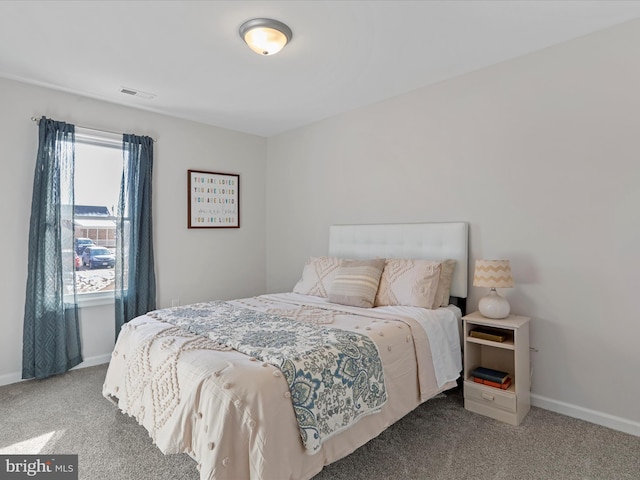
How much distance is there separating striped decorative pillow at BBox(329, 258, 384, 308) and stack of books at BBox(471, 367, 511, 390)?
0.89m

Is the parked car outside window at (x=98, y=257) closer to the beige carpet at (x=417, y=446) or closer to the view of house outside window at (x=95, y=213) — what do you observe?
the view of house outside window at (x=95, y=213)

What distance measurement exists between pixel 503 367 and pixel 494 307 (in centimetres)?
59

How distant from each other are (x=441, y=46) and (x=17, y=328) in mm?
4049

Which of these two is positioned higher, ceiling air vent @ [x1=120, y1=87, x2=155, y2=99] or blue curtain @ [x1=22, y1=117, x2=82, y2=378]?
ceiling air vent @ [x1=120, y1=87, x2=155, y2=99]

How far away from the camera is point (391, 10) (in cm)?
208

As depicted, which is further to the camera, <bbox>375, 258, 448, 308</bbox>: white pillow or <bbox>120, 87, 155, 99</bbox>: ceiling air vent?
<bbox>120, 87, 155, 99</bbox>: ceiling air vent

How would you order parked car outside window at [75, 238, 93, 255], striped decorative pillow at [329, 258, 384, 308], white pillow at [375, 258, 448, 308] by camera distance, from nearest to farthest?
white pillow at [375, 258, 448, 308]
striped decorative pillow at [329, 258, 384, 308]
parked car outside window at [75, 238, 93, 255]

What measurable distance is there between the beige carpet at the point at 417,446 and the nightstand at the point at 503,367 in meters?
0.08

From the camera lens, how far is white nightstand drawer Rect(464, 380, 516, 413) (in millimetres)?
2311

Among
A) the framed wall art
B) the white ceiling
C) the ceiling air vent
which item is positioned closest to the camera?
the white ceiling

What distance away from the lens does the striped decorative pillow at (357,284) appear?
2.82 metres

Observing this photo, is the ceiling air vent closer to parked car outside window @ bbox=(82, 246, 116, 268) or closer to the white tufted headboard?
parked car outside window @ bbox=(82, 246, 116, 268)

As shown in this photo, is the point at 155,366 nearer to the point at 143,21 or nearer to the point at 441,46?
the point at 143,21

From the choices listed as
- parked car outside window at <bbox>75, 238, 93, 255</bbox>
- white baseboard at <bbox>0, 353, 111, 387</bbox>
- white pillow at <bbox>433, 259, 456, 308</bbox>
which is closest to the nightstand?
white pillow at <bbox>433, 259, 456, 308</bbox>
